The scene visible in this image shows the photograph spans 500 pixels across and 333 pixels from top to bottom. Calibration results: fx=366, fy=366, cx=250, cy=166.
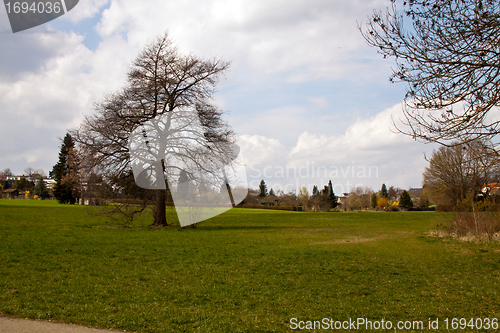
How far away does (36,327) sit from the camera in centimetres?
519

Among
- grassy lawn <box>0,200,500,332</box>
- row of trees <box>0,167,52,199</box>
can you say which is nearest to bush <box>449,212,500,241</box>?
grassy lawn <box>0,200,500,332</box>

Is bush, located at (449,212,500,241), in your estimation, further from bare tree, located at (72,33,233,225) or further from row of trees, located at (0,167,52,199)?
row of trees, located at (0,167,52,199)

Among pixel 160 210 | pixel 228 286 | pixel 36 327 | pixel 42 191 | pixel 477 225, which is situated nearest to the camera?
pixel 36 327

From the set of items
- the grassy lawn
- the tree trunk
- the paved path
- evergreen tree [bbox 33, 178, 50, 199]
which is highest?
evergreen tree [bbox 33, 178, 50, 199]

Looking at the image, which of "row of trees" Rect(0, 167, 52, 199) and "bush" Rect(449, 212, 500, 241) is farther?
"row of trees" Rect(0, 167, 52, 199)

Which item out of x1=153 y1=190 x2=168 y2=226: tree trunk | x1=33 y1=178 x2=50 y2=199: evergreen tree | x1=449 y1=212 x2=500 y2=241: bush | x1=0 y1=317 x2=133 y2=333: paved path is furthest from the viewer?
x1=33 y1=178 x2=50 y2=199: evergreen tree

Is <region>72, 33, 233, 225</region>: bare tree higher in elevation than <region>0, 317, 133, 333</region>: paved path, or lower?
higher

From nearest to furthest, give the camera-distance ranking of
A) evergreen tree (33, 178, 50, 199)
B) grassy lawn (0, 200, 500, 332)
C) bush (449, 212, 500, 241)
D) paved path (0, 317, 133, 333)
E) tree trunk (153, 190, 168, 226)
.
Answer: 1. paved path (0, 317, 133, 333)
2. grassy lawn (0, 200, 500, 332)
3. bush (449, 212, 500, 241)
4. tree trunk (153, 190, 168, 226)
5. evergreen tree (33, 178, 50, 199)

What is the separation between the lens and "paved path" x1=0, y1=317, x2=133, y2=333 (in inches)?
199

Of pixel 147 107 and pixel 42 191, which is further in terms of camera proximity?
pixel 42 191

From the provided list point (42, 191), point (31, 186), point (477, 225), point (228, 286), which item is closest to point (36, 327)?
point (228, 286)

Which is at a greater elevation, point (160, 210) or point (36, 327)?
point (160, 210)

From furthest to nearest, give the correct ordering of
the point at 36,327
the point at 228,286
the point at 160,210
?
the point at 160,210, the point at 228,286, the point at 36,327

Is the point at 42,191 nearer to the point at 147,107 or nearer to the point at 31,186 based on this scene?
the point at 31,186
